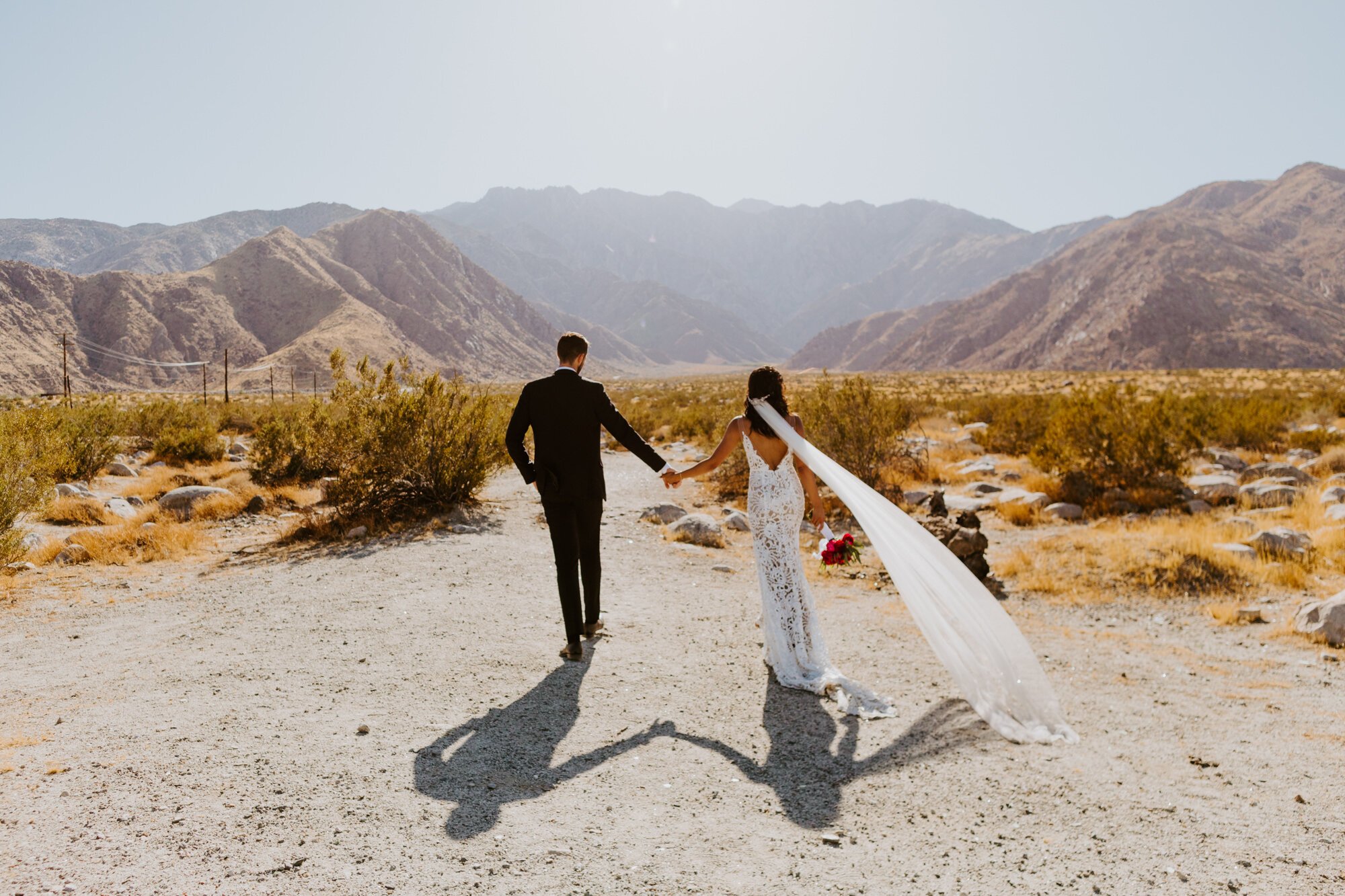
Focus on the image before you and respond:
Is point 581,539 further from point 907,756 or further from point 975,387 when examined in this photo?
point 975,387

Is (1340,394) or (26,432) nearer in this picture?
(26,432)

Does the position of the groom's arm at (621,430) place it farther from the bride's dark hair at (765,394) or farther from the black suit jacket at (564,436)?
the bride's dark hair at (765,394)

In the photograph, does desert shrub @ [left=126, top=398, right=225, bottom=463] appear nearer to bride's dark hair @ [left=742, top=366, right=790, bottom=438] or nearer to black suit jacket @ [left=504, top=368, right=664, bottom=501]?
black suit jacket @ [left=504, top=368, right=664, bottom=501]

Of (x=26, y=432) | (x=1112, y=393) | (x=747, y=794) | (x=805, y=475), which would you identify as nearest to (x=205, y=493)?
(x=26, y=432)

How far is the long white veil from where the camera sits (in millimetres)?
4328

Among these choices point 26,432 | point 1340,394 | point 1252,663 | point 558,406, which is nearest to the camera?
point 558,406

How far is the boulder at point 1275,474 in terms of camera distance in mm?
12594

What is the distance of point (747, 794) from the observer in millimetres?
3682

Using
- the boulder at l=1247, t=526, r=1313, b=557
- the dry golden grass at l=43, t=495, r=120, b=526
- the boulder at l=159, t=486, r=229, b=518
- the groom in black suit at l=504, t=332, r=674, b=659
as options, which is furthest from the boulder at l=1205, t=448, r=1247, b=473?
the dry golden grass at l=43, t=495, r=120, b=526

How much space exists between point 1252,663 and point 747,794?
4.54 metres

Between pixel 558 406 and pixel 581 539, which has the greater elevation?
pixel 558 406

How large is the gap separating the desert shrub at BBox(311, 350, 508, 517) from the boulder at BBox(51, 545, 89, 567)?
2.62 meters

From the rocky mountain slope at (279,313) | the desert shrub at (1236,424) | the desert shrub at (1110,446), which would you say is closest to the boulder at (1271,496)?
the desert shrub at (1110,446)

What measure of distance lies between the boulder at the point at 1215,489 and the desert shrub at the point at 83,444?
1683 centimetres
